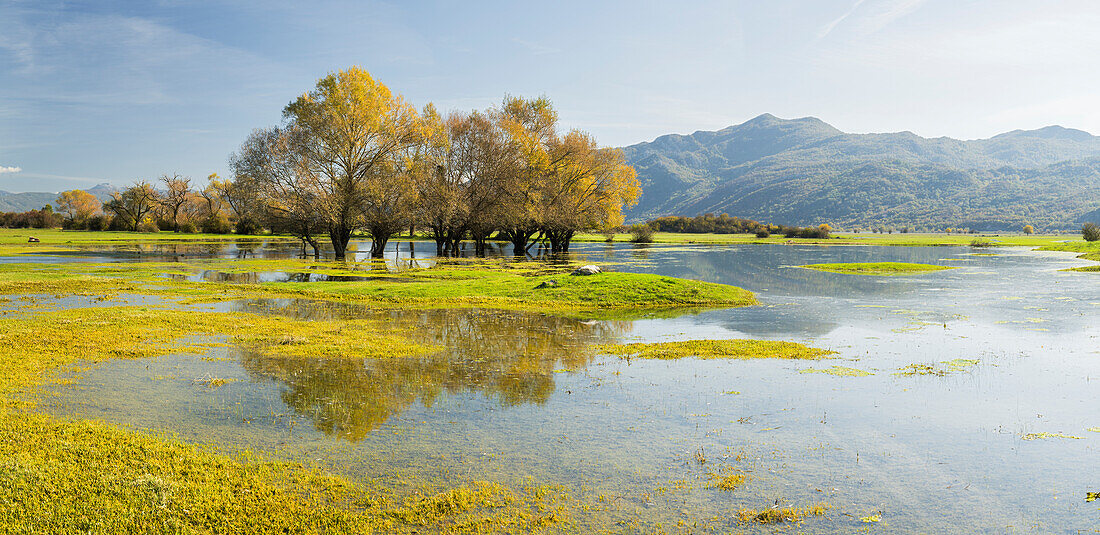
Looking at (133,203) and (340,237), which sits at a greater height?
(133,203)

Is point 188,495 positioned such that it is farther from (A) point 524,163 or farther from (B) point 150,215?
(B) point 150,215

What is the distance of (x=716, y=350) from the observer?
16484mm

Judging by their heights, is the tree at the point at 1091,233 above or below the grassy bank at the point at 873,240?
above

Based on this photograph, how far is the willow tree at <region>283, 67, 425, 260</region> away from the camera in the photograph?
2109 inches

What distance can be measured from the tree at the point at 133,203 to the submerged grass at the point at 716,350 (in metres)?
126

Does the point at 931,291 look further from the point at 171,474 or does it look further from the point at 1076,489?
the point at 171,474

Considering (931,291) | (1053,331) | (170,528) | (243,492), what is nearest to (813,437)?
(243,492)

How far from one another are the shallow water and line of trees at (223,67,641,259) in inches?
1580

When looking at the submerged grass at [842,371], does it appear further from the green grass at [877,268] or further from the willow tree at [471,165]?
the willow tree at [471,165]

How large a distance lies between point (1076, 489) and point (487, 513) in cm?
786

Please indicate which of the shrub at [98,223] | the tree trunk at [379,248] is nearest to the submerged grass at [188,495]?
the tree trunk at [379,248]

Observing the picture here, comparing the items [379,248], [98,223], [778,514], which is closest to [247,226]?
[98,223]

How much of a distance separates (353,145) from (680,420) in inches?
2004

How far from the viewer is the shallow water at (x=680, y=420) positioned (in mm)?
7652
